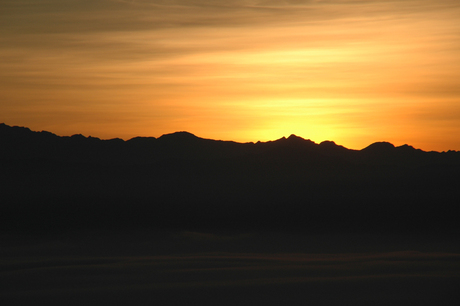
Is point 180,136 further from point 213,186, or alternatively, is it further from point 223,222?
point 223,222

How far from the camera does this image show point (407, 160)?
160875mm

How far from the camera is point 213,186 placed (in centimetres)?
11469

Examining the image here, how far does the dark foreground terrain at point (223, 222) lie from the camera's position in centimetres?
2280

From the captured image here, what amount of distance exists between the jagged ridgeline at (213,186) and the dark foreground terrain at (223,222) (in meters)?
0.41

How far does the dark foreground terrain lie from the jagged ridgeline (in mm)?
408

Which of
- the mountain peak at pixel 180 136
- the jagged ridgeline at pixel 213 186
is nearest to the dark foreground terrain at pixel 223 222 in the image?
the jagged ridgeline at pixel 213 186

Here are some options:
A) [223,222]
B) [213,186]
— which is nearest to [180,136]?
[213,186]

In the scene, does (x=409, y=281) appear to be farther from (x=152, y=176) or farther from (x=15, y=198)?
(x=152, y=176)

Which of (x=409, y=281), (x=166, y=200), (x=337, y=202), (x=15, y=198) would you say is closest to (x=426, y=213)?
(x=337, y=202)

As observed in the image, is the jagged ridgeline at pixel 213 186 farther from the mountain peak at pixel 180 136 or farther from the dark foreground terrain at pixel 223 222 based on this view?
the dark foreground terrain at pixel 223 222

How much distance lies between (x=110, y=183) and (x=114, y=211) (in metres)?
18.7

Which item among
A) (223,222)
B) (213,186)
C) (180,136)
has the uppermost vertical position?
(180,136)

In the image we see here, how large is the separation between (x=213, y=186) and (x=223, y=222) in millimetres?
23427

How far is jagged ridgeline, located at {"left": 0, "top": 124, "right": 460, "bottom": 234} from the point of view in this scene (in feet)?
301
